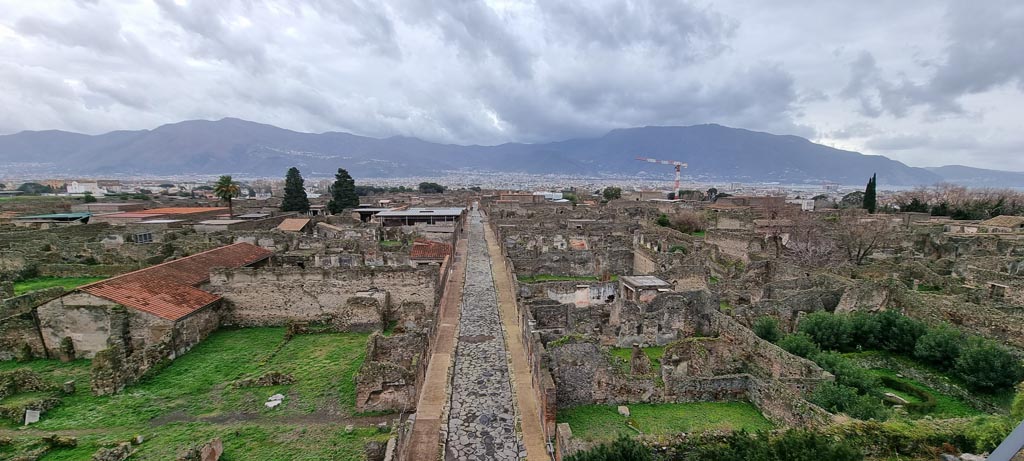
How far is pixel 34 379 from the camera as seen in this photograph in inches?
526

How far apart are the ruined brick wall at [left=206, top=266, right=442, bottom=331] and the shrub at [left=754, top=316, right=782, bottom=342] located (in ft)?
45.6

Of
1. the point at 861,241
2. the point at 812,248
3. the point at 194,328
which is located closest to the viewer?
the point at 194,328

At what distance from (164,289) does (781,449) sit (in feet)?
71.7

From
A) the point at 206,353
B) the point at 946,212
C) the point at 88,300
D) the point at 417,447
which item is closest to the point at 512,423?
the point at 417,447

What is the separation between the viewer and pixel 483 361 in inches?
617

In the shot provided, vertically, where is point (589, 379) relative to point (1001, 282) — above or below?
below

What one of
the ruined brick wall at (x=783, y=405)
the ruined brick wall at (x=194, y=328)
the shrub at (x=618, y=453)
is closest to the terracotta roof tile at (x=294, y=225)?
the ruined brick wall at (x=194, y=328)

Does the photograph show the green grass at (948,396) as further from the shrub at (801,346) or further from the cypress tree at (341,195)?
the cypress tree at (341,195)

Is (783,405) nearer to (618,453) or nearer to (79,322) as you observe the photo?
(618,453)

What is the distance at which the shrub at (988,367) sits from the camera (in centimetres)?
1252

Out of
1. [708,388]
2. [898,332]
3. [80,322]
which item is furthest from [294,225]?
[898,332]

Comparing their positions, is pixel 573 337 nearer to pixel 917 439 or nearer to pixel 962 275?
pixel 917 439

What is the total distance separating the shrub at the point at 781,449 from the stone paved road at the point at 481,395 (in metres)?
5.07

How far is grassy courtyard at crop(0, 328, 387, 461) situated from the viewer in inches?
423
